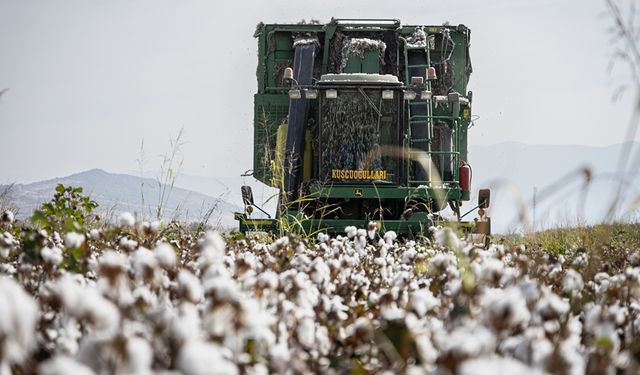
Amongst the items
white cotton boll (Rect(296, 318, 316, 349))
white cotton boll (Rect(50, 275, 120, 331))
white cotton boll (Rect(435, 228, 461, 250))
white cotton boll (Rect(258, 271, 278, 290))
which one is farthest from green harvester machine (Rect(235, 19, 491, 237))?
white cotton boll (Rect(50, 275, 120, 331))

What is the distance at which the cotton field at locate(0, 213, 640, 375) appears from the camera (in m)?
1.82

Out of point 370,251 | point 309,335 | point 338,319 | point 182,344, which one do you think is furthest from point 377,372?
point 370,251

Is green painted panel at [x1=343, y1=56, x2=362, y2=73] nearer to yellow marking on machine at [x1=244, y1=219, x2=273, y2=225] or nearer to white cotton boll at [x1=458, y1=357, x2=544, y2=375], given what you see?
yellow marking on machine at [x1=244, y1=219, x2=273, y2=225]

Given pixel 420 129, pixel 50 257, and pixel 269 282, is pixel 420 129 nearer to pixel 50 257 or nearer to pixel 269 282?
pixel 50 257

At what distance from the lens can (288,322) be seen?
3.01 m

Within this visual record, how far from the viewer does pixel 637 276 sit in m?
3.82

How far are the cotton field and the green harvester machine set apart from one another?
8.37m

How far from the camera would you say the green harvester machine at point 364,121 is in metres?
13.3

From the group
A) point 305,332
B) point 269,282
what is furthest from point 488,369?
point 269,282

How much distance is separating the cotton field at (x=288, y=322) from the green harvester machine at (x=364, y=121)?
837 centimetres

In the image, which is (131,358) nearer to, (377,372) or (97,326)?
(97,326)

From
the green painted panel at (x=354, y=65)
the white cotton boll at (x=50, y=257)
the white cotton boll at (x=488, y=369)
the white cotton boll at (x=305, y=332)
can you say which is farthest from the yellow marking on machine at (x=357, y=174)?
the white cotton boll at (x=488, y=369)

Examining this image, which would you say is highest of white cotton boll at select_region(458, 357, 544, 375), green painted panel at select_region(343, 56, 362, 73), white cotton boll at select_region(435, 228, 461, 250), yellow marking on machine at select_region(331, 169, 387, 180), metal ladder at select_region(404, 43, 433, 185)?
green painted panel at select_region(343, 56, 362, 73)

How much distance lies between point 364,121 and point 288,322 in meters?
10.4
